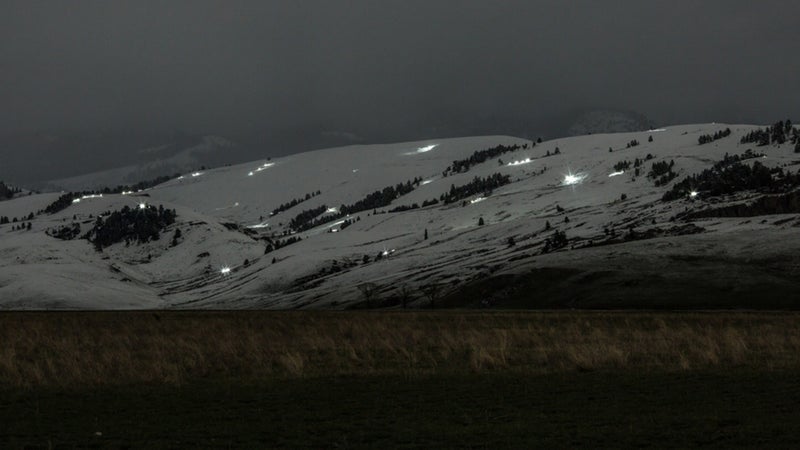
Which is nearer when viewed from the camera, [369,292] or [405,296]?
[405,296]

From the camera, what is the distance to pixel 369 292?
143625mm

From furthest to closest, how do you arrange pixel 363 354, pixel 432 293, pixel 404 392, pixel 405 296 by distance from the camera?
pixel 405 296 → pixel 432 293 → pixel 363 354 → pixel 404 392

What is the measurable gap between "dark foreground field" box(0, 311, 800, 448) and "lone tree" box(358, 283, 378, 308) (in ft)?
336

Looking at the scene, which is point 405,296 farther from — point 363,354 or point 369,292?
point 363,354

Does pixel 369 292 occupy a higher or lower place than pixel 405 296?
lower

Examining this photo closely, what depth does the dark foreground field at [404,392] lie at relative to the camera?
1484 cm

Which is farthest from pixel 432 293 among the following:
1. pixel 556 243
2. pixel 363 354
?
pixel 363 354

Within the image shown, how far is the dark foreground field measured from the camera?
1484cm

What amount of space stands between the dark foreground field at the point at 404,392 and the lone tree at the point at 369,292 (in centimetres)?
10253

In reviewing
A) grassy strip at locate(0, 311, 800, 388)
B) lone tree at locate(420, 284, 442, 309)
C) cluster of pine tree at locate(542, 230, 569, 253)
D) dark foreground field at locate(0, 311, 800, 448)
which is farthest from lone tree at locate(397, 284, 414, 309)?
dark foreground field at locate(0, 311, 800, 448)

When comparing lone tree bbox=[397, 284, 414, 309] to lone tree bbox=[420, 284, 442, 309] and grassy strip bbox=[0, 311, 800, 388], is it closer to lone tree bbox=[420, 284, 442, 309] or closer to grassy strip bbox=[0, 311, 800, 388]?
lone tree bbox=[420, 284, 442, 309]

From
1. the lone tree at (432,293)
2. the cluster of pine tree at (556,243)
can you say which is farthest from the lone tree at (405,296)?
the cluster of pine tree at (556,243)

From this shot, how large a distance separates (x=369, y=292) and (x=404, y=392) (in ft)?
406

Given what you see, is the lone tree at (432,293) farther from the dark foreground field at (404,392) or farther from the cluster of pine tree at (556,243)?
the dark foreground field at (404,392)
